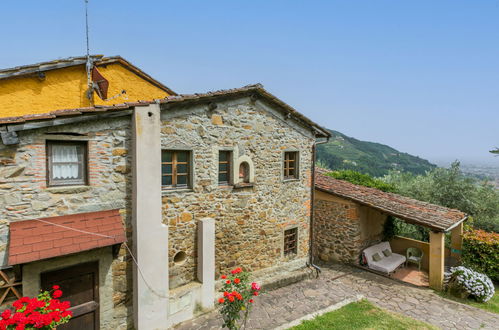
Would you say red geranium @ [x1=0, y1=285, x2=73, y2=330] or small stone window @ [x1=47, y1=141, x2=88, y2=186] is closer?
red geranium @ [x1=0, y1=285, x2=73, y2=330]

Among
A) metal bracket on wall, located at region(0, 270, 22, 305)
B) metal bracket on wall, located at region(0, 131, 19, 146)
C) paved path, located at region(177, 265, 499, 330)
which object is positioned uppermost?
metal bracket on wall, located at region(0, 131, 19, 146)

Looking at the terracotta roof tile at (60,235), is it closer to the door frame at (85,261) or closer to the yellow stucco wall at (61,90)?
the door frame at (85,261)

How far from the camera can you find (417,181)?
19594 millimetres

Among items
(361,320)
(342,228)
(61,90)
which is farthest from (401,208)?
(61,90)

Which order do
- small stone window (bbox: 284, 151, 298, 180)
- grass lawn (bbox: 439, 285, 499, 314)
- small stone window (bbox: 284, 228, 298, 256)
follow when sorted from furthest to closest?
small stone window (bbox: 284, 228, 298, 256) < small stone window (bbox: 284, 151, 298, 180) < grass lawn (bbox: 439, 285, 499, 314)

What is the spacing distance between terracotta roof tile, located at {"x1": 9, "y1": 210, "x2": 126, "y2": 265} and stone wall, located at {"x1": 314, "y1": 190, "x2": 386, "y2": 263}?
890 cm

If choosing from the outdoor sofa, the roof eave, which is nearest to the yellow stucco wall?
the roof eave

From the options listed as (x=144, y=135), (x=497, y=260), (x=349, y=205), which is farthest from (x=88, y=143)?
(x=497, y=260)

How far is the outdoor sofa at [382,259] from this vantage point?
11340mm

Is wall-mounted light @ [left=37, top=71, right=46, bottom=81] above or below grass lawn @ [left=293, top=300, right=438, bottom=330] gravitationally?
above

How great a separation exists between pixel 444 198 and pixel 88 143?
19.6 metres

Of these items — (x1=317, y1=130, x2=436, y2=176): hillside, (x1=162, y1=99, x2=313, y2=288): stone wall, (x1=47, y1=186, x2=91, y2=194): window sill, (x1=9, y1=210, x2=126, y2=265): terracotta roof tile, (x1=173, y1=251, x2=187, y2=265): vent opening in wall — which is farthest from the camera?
(x1=317, y1=130, x2=436, y2=176): hillside

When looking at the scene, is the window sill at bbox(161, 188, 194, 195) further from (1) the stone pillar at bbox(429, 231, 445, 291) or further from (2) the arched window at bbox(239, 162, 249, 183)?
(1) the stone pillar at bbox(429, 231, 445, 291)

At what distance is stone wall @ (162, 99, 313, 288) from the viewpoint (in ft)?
23.8
